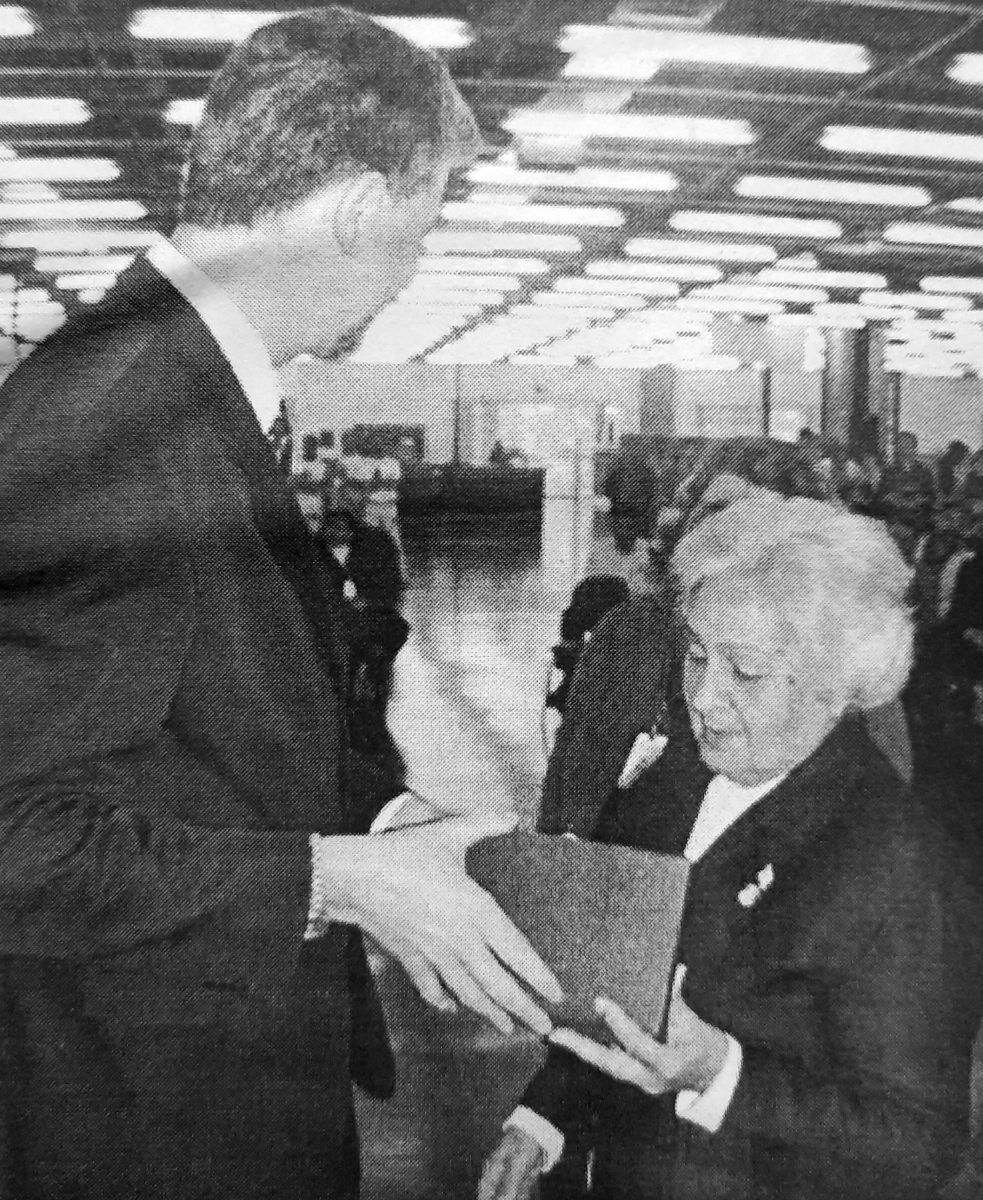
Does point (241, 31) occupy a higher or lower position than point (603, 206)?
higher

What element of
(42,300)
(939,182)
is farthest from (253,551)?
(939,182)

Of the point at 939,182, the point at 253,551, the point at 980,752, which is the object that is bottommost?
the point at 980,752

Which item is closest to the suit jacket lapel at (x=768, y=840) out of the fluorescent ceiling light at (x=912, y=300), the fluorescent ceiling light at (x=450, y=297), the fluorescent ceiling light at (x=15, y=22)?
the fluorescent ceiling light at (x=912, y=300)

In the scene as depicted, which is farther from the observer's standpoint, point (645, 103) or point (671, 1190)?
point (671, 1190)

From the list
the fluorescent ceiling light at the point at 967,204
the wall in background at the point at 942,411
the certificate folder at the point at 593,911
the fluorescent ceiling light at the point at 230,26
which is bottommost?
the certificate folder at the point at 593,911

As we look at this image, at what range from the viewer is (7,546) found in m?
0.95

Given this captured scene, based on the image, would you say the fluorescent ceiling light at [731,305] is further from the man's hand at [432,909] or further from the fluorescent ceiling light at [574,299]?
the man's hand at [432,909]

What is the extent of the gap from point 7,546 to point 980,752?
35.0 inches

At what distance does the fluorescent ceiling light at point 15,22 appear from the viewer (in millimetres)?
890

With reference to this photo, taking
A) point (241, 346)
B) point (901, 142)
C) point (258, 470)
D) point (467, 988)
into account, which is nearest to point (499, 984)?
point (467, 988)

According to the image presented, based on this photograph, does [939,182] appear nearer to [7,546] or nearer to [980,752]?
[980,752]

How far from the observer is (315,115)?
91 cm

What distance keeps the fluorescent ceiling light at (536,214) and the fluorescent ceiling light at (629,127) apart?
6 centimetres

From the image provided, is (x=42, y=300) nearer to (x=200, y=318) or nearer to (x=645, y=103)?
(x=200, y=318)
